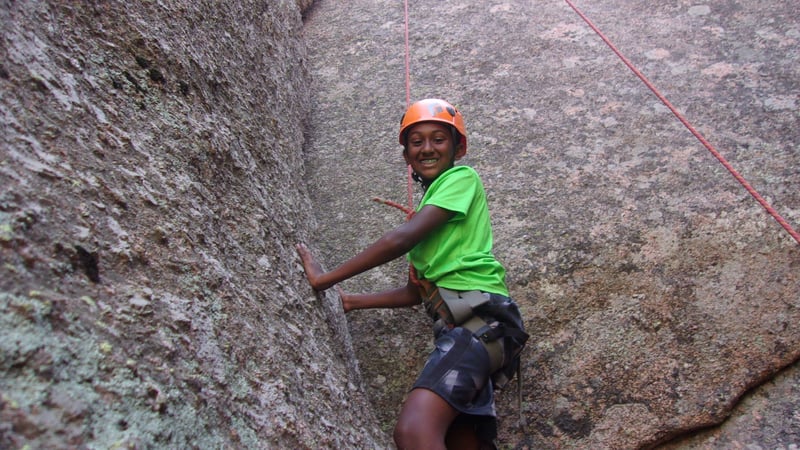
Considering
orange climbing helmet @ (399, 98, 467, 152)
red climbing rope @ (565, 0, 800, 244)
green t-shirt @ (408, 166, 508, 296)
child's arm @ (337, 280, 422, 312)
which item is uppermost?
orange climbing helmet @ (399, 98, 467, 152)

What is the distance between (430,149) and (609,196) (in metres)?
0.97

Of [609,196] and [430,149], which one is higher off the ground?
[430,149]

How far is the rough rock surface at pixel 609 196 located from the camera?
228 centimetres

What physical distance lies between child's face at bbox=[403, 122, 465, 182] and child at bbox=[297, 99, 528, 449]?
9 cm

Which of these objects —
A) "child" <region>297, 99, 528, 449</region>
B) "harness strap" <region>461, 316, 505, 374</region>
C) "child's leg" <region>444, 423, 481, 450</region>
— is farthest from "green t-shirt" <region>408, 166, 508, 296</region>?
"child's leg" <region>444, 423, 481, 450</region>

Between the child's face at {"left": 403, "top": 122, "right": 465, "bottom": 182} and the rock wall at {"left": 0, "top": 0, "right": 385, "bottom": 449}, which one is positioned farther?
the child's face at {"left": 403, "top": 122, "right": 465, "bottom": 182}

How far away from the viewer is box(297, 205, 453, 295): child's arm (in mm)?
2092

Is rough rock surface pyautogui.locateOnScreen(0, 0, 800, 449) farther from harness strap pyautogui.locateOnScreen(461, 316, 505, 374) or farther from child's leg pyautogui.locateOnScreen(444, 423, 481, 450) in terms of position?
harness strap pyautogui.locateOnScreen(461, 316, 505, 374)

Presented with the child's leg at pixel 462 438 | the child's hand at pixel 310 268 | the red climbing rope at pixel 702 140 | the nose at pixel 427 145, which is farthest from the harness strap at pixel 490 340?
the red climbing rope at pixel 702 140

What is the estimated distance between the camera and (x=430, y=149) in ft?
7.82

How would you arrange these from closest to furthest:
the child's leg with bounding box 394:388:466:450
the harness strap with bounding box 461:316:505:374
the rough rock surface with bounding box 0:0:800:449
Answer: the rough rock surface with bounding box 0:0:800:449
the child's leg with bounding box 394:388:466:450
the harness strap with bounding box 461:316:505:374

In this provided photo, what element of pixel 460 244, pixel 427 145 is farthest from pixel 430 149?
pixel 460 244

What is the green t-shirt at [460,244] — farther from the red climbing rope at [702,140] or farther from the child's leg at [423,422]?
the red climbing rope at [702,140]

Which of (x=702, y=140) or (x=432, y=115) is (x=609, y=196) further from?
(x=432, y=115)
